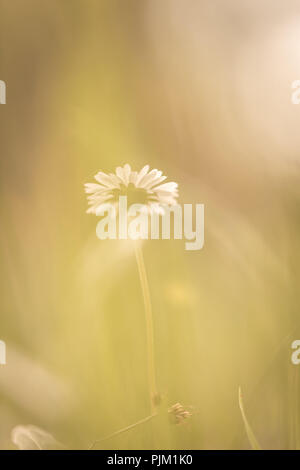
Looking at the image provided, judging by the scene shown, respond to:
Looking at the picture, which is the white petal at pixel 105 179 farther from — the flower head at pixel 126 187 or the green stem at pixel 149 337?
the green stem at pixel 149 337

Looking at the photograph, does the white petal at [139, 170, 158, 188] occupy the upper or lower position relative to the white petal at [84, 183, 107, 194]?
upper

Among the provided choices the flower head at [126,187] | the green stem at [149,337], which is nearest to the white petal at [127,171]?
the flower head at [126,187]

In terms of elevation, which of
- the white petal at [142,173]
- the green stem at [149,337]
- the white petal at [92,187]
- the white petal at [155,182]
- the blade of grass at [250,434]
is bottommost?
the blade of grass at [250,434]

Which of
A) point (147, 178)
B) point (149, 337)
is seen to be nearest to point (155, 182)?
point (147, 178)

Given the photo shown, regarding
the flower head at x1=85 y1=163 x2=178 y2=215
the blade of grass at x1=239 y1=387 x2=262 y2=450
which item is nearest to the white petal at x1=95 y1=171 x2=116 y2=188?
the flower head at x1=85 y1=163 x2=178 y2=215

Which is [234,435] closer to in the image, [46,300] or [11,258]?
[46,300]

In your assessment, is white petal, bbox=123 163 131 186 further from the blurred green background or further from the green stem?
the green stem

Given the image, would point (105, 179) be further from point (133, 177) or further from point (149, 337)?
point (149, 337)
